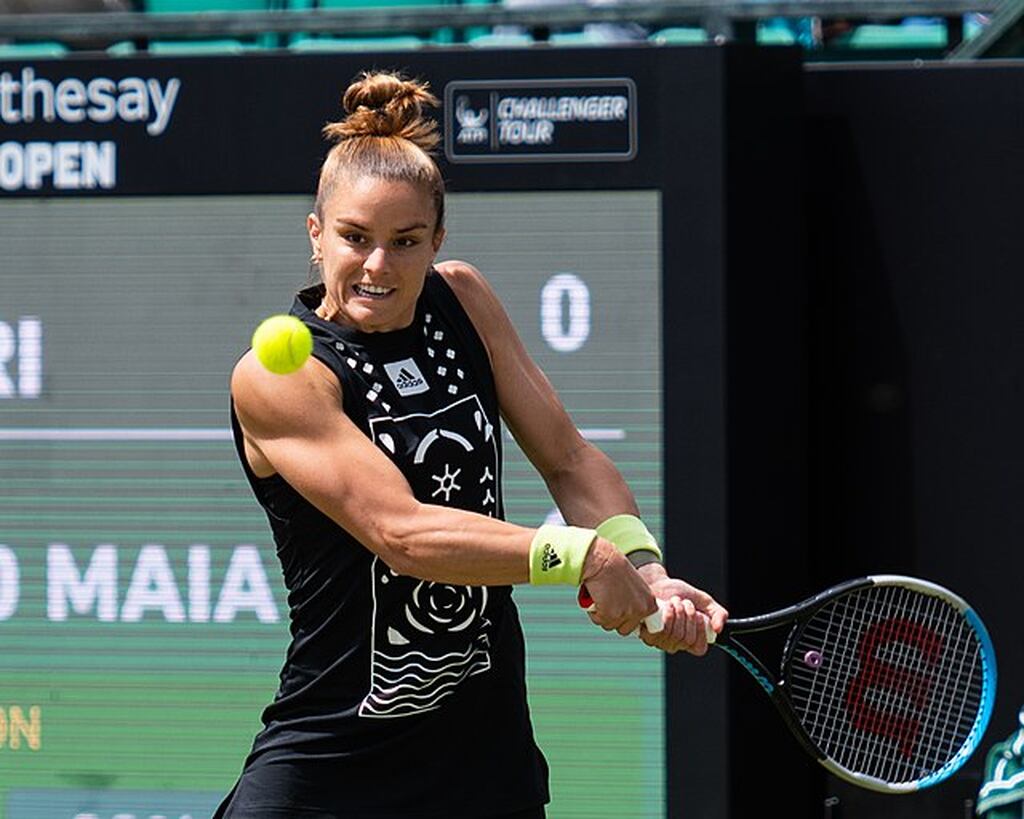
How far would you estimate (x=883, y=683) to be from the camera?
363cm

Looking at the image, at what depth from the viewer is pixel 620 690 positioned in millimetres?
4422

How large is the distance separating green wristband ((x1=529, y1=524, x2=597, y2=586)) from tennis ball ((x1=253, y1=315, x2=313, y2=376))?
0.37m

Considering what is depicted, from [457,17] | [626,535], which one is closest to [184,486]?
[457,17]

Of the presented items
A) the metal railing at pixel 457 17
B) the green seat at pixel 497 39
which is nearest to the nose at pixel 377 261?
the metal railing at pixel 457 17

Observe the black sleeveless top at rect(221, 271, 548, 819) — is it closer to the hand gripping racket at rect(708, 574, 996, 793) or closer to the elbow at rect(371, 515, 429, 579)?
the elbow at rect(371, 515, 429, 579)

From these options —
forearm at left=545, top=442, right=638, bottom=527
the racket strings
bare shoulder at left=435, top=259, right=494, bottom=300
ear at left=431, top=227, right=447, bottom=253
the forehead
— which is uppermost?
the forehead

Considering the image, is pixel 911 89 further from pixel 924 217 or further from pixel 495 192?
pixel 495 192

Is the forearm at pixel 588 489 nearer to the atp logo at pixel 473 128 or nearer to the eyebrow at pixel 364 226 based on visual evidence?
the eyebrow at pixel 364 226

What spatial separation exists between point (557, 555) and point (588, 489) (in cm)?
37

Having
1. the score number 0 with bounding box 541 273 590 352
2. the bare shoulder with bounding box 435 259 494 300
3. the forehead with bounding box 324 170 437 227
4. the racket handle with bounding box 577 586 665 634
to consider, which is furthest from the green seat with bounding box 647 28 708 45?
the racket handle with bounding box 577 586 665 634

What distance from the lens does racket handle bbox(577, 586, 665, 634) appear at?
8.82 feet

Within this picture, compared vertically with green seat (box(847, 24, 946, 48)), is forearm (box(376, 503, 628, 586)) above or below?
below

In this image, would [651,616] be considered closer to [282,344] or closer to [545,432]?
[545,432]

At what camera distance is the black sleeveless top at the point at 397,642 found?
2.73 meters
